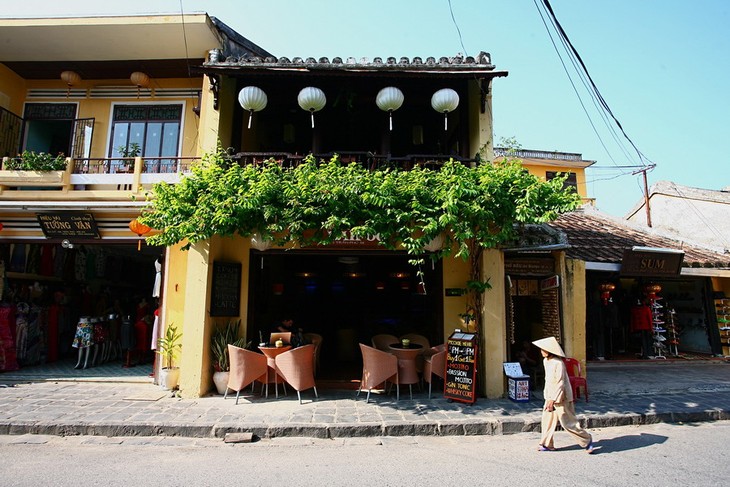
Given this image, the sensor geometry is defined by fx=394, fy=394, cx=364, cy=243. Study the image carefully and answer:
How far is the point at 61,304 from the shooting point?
36.4 feet

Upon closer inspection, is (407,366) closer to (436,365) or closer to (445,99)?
(436,365)

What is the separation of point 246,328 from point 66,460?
3928 millimetres

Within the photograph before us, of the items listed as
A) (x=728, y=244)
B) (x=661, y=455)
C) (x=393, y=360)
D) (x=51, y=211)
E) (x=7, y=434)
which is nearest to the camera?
(x=661, y=455)

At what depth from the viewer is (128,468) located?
16.0 feet

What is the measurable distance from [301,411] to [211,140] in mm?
5999

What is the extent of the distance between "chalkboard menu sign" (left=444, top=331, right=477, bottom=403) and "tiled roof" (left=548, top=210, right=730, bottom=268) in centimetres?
478

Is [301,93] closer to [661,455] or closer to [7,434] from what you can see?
[7,434]

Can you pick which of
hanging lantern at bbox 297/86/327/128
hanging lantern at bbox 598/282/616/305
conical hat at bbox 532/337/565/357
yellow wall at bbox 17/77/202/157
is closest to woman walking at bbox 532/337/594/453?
conical hat at bbox 532/337/565/357

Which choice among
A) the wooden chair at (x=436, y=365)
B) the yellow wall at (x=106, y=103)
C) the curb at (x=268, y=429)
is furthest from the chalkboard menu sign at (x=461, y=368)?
the yellow wall at (x=106, y=103)

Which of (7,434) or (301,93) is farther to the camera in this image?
(301,93)

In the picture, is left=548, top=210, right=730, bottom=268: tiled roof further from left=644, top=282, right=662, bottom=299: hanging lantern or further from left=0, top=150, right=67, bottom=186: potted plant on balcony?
left=0, top=150, right=67, bottom=186: potted plant on balcony

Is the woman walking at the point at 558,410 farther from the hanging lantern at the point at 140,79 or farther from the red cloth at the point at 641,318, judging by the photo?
the hanging lantern at the point at 140,79

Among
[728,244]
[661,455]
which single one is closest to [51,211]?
[661,455]

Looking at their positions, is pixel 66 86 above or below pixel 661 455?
above
